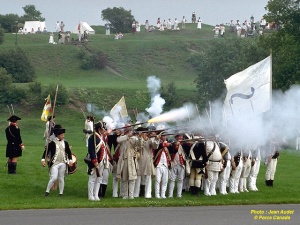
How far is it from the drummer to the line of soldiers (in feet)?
2.76

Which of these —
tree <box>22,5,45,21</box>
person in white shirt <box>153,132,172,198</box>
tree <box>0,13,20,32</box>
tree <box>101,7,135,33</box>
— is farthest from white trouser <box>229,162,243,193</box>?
tree <box>22,5,45,21</box>

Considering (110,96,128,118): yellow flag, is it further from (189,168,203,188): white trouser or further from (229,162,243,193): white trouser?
(229,162,243,193): white trouser

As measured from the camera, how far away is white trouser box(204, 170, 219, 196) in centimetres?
2519

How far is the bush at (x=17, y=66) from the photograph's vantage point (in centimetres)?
6994

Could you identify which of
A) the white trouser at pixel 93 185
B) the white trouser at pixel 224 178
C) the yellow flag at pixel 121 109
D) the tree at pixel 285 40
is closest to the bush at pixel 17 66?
the tree at pixel 285 40

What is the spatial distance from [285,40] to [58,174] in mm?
31959

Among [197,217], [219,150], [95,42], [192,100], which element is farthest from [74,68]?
[197,217]

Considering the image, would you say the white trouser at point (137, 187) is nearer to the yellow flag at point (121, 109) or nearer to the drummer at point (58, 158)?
the drummer at point (58, 158)

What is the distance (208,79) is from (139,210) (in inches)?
1645

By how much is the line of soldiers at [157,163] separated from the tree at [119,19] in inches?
3250

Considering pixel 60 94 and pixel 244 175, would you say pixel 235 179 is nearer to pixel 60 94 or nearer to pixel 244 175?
pixel 244 175

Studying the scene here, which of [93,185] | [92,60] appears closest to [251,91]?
[93,185]

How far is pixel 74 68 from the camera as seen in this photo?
3169 inches

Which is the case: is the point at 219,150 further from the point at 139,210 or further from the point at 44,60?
the point at 44,60
